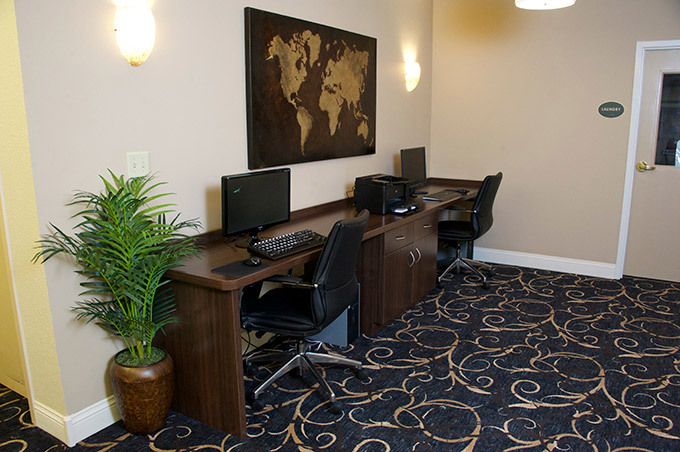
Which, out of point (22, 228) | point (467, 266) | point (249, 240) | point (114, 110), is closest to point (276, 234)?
point (249, 240)

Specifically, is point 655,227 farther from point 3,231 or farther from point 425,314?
point 3,231

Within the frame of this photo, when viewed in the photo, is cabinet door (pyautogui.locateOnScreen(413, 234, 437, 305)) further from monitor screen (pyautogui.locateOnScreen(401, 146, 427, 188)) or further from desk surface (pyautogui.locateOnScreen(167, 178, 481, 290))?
monitor screen (pyautogui.locateOnScreen(401, 146, 427, 188))

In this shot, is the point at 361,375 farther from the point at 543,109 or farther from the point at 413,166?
the point at 543,109

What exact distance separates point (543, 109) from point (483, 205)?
1.14 metres

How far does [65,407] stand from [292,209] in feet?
5.62

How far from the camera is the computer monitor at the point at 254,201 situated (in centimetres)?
272

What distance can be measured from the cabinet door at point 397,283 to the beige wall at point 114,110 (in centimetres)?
73

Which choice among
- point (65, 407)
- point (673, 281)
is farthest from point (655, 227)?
point (65, 407)

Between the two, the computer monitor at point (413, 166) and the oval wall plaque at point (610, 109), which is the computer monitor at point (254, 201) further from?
the oval wall plaque at point (610, 109)

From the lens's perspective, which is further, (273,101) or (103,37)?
(273,101)

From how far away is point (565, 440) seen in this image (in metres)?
2.42

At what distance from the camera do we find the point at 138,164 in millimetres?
2562

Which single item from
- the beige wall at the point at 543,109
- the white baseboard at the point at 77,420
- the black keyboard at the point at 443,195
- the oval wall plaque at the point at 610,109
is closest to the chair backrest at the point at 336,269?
the white baseboard at the point at 77,420

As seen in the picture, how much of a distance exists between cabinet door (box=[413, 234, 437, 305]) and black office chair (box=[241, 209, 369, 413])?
3.83 ft
